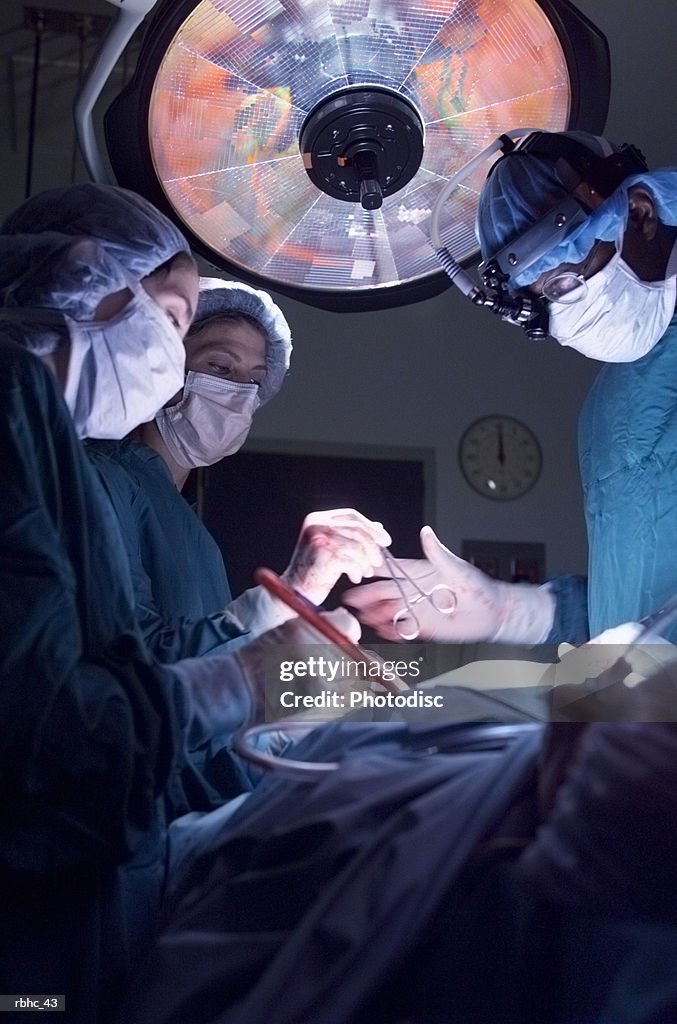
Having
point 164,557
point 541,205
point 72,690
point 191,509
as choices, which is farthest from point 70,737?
point 541,205

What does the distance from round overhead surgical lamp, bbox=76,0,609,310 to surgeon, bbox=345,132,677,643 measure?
6cm

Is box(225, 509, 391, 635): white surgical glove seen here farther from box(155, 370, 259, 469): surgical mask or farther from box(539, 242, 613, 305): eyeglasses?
box(539, 242, 613, 305): eyeglasses

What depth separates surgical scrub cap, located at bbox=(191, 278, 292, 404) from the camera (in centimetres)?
136

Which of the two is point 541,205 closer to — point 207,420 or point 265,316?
point 265,316

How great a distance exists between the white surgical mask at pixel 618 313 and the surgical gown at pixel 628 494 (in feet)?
0.09

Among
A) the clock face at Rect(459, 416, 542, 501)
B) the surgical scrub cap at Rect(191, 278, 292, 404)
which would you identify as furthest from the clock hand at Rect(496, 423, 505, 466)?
the surgical scrub cap at Rect(191, 278, 292, 404)

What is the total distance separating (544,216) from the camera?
1.34 metres

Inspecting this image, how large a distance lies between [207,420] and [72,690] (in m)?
0.47

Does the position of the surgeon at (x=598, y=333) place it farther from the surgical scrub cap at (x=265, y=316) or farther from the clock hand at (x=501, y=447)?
the surgical scrub cap at (x=265, y=316)

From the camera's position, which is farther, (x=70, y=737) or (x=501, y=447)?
(x=501, y=447)

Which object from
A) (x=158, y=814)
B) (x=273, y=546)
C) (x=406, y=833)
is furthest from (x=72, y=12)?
(x=406, y=833)

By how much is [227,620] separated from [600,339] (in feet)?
2.28

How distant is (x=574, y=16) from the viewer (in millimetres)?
1187

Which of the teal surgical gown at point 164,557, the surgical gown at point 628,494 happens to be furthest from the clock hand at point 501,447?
the teal surgical gown at point 164,557
